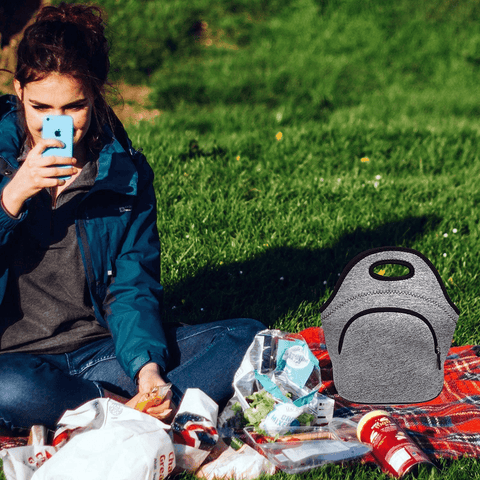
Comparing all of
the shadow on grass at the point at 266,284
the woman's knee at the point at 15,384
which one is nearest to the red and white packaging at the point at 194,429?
the woman's knee at the point at 15,384

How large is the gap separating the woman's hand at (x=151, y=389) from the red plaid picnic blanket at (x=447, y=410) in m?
0.80

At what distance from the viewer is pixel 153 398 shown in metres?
2.23

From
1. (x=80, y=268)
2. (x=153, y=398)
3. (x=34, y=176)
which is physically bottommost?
(x=153, y=398)

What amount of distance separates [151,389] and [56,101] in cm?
110

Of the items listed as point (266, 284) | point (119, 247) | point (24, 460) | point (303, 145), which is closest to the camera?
point (24, 460)

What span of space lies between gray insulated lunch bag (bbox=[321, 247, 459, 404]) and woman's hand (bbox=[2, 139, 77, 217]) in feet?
4.41

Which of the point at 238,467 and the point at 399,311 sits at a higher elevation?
the point at 399,311

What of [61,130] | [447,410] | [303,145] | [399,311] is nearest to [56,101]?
[61,130]

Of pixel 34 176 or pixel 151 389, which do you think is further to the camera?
pixel 151 389

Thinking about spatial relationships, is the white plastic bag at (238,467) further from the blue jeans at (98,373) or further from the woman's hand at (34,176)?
the woman's hand at (34,176)

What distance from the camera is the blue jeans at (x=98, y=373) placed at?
2.29 metres

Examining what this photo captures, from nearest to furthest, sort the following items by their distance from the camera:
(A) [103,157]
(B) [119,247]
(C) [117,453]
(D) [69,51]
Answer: (C) [117,453] → (D) [69,51] → (A) [103,157] → (B) [119,247]

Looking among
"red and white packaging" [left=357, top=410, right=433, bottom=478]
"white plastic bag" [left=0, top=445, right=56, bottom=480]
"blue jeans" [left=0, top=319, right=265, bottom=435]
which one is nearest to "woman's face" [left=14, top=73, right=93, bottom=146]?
"blue jeans" [left=0, top=319, right=265, bottom=435]

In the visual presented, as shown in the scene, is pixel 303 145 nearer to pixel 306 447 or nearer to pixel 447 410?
pixel 447 410
